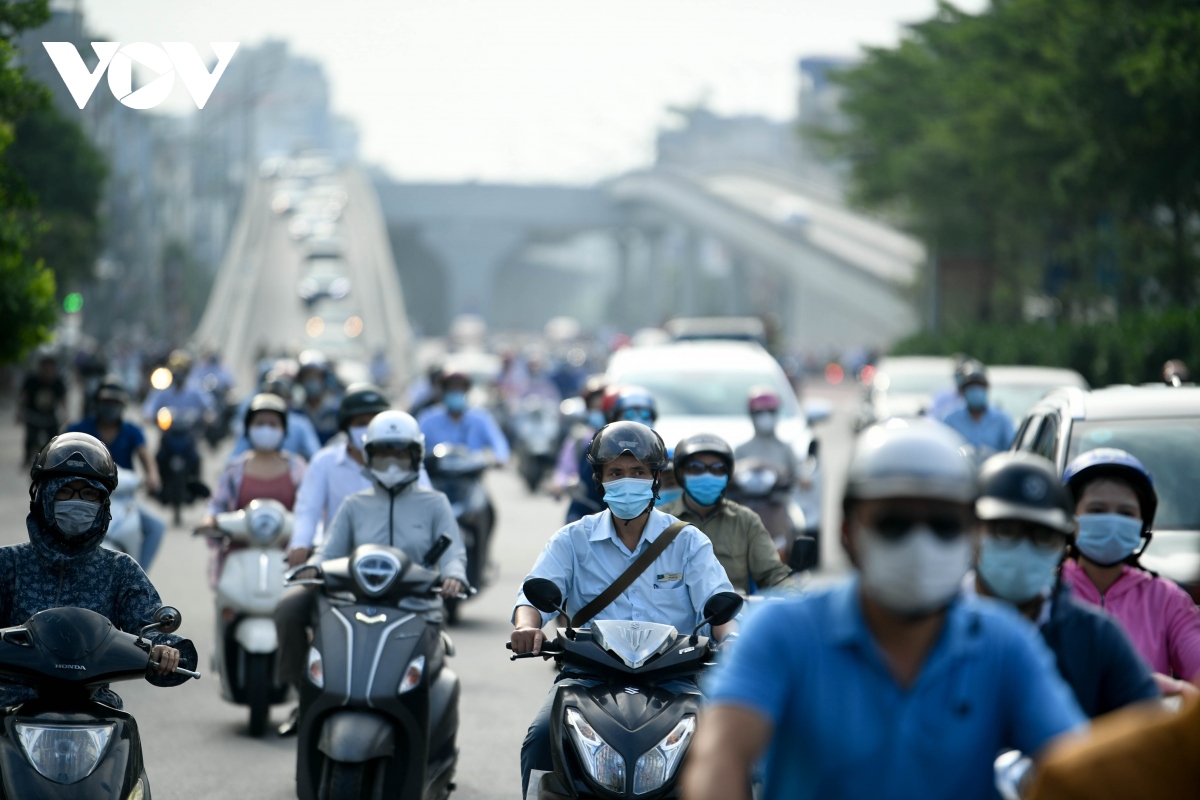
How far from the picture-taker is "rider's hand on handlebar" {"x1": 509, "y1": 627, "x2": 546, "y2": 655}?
5.19 meters

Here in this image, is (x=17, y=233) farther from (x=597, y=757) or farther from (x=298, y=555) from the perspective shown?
(x=597, y=757)

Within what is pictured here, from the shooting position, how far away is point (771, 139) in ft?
602

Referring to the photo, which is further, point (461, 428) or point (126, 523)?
point (461, 428)

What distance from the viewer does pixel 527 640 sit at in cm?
519

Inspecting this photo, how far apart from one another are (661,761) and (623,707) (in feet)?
0.67

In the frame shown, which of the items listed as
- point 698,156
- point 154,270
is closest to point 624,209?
point 154,270

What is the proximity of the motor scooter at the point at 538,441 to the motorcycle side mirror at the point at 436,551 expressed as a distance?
16.4 metres

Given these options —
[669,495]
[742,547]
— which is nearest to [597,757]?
[742,547]

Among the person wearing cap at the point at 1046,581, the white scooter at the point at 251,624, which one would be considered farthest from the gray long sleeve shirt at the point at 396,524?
the person wearing cap at the point at 1046,581

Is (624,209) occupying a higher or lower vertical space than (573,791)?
higher

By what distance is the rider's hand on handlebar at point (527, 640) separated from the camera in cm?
519

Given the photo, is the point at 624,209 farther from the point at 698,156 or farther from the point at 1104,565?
the point at 1104,565

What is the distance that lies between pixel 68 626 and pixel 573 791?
1.50 metres

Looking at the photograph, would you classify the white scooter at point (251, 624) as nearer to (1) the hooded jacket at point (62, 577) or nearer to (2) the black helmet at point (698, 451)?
(2) the black helmet at point (698, 451)
